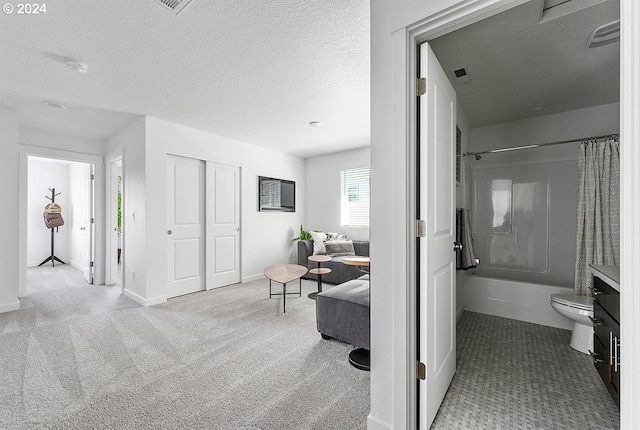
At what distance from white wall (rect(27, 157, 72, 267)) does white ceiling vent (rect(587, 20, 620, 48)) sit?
878 centimetres

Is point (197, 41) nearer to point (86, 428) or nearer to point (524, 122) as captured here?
point (86, 428)

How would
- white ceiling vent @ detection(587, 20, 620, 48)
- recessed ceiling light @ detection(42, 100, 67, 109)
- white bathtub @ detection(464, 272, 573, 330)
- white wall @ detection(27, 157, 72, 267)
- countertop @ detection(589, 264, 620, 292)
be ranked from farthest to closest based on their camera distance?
white wall @ detection(27, 157, 72, 267) → recessed ceiling light @ detection(42, 100, 67, 109) → white bathtub @ detection(464, 272, 573, 330) → white ceiling vent @ detection(587, 20, 620, 48) → countertop @ detection(589, 264, 620, 292)

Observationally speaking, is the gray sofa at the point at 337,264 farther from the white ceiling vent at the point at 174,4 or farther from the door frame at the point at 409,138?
the white ceiling vent at the point at 174,4

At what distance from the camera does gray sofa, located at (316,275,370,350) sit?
2338mm

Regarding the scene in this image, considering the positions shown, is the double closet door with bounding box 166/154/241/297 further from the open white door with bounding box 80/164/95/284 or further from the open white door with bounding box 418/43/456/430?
the open white door with bounding box 418/43/456/430

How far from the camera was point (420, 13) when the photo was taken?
53.2 inches

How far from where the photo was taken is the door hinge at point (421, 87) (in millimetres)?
1467

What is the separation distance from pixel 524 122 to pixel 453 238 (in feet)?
8.01

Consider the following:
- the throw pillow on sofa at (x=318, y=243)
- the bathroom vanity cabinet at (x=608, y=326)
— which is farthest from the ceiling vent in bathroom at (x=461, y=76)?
the throw pillow on sofa at (x=318, y=243)

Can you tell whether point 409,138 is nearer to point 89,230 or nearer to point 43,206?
point 89,230

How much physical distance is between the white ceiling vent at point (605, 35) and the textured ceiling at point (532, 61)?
0.12 feet

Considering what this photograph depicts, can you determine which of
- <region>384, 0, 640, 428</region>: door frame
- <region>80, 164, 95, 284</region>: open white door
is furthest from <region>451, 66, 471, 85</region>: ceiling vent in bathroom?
<region>80, 164, 95, 284</region>: open white door

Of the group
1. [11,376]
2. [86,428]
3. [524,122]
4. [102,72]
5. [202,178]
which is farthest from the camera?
[202,178]

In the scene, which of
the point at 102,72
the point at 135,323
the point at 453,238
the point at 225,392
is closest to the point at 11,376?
the point at 135,323
